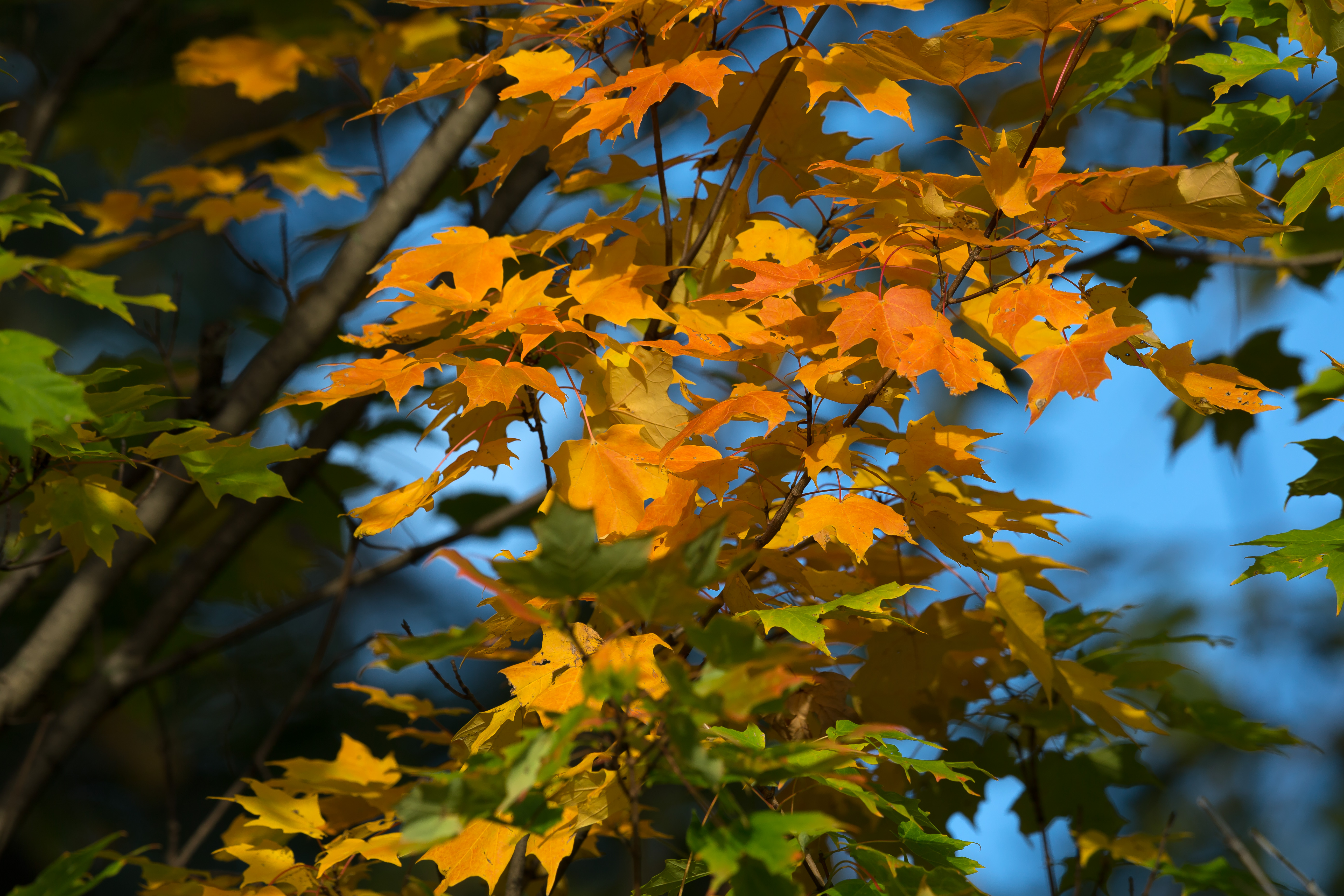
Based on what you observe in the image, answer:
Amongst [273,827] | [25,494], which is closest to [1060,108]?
[273,827]

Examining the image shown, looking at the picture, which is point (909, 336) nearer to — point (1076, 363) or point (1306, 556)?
point (1076, 363)

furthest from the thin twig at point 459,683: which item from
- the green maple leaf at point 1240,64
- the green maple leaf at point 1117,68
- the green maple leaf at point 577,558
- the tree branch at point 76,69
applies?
the tree branch at point 76,69

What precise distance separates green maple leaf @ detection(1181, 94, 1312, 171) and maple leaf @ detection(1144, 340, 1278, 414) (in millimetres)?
345

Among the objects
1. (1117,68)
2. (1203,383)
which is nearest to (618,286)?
(1203,383)

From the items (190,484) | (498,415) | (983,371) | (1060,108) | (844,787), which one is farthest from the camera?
(190,484)

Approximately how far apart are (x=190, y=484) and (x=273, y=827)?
2.35ft

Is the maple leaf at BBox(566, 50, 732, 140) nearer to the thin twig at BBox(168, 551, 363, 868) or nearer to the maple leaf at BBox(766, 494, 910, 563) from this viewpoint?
the maple leaf at BBox(766, 494, 910, 563)

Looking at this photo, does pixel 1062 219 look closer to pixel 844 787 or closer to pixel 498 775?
pixel 844 787

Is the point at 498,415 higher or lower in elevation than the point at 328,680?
higher

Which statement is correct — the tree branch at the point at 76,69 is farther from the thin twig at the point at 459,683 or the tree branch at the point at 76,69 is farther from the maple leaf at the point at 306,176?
the thin twig at the point at 459,683

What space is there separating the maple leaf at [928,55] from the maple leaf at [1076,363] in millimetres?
259

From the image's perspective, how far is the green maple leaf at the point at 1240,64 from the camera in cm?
101

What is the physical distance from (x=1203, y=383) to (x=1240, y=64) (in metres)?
0.49

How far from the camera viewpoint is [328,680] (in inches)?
126
